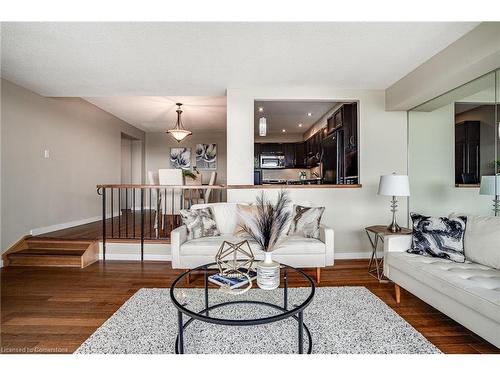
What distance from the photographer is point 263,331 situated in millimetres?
1715

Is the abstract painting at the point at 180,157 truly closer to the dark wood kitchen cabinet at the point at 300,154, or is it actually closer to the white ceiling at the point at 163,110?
the white ceiling at the point at 163,110

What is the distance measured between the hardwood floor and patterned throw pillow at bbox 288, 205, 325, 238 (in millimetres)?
511

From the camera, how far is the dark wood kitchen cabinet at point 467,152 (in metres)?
2.66

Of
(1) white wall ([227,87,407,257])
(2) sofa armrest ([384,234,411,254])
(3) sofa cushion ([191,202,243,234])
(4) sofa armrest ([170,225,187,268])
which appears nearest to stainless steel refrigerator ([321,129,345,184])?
(1) white wall ([227,87,407,257])

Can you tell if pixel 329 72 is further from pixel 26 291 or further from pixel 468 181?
pixel 26 291

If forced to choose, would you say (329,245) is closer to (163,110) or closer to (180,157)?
(163,110)

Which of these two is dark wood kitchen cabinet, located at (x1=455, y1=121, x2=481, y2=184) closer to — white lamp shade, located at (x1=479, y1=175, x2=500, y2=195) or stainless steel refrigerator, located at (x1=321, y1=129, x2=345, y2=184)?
white lamp shade, located at (x1=479, y1=175, x2=500, y2=195)

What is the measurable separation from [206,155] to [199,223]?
5.07m

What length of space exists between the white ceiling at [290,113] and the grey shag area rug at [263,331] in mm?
3836

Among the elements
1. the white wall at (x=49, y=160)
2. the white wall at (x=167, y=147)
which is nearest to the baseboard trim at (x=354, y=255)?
the white wall at (x=49, y=160)

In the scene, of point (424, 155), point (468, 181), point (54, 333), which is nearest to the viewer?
point (54, 333)

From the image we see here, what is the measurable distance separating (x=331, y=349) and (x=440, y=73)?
283 centimetres

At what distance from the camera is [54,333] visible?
1.75 meters
